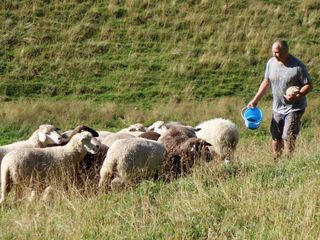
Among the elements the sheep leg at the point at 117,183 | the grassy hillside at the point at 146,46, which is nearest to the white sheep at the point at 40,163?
the sheep leg at the point at 117,183

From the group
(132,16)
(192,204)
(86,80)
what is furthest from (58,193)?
(132,16)

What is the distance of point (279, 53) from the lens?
8.75 metres

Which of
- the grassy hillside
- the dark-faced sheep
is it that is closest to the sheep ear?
the dark-faced sheep

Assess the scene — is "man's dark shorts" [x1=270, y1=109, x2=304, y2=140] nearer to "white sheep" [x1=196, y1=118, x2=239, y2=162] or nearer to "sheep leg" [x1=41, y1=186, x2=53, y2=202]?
"white sheep" [x1=196, y1=118, x2=239, y2=162]

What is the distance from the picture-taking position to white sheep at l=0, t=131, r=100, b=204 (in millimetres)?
7586

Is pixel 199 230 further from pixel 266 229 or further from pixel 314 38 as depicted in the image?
pixel 314 38

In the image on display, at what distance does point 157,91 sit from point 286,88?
33.7 ft

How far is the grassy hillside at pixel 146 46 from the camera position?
757 inches

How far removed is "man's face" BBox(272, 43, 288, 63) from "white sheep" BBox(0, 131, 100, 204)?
2.86 meters

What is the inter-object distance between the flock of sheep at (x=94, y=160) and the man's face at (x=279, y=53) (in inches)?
63.3

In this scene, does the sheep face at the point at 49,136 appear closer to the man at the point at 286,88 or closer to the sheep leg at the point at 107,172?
the sheep leg at the point at 107,172

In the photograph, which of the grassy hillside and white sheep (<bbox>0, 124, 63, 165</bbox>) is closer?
white sheep (<bbox>0, 124, 63, 165</bbox>)

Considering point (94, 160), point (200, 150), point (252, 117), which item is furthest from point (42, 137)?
point (252, 117)

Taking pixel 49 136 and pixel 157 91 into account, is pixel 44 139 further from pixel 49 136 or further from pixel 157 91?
pixel 157 91
